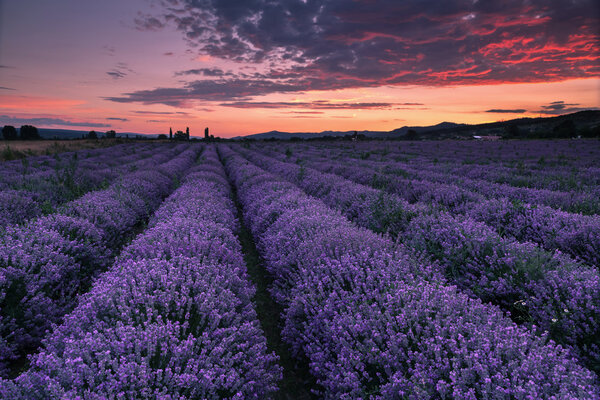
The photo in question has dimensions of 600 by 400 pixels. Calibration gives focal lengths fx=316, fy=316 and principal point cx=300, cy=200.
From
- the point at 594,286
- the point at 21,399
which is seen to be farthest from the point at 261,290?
the point at 594,286

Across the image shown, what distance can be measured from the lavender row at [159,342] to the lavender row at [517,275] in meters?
A: 2.43

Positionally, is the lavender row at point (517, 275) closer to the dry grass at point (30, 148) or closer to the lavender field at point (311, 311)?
the lavender field at point (311, 311)

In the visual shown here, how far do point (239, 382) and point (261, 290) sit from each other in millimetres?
2969

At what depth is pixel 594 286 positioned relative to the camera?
2752mm

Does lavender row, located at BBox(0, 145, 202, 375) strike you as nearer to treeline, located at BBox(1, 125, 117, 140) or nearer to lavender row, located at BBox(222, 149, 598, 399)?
lavender row, located at BBox(222, 149, 598, 399)

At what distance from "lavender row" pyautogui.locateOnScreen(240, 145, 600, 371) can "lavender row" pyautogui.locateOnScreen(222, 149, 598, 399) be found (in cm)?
51

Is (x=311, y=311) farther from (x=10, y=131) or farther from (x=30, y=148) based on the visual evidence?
(x=10, y=131)

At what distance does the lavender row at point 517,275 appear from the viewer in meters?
2.62

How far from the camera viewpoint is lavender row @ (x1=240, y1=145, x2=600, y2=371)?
2623mm

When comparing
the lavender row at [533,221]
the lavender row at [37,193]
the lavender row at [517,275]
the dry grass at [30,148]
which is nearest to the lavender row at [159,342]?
the lavender row at [517,275]

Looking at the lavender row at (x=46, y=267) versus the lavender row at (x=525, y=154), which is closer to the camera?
the lavender row at (x=46, y=267)

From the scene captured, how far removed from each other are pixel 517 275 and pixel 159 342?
3.47m

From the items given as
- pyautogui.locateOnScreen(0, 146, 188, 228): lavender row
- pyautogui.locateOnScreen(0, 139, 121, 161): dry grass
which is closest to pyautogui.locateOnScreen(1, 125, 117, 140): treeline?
pyautogui.locateOnScreen(0, 139, 121, 161): dry grass

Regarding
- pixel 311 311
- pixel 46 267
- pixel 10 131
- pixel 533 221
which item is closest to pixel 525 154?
pixel 533 221
